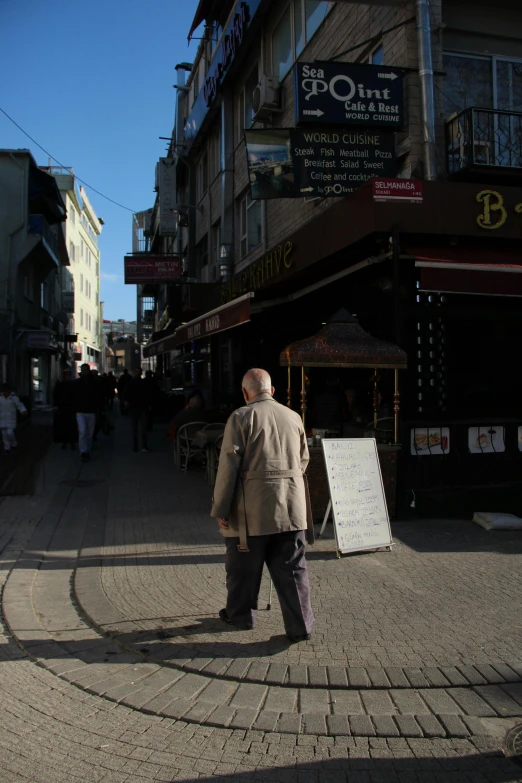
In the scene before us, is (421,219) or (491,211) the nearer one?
(421,219)

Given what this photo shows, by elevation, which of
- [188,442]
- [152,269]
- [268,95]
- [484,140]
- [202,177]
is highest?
[202,177]

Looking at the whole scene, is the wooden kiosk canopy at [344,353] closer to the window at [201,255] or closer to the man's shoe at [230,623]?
the man's shoe at [230,623]

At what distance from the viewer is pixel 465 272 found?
7.65m

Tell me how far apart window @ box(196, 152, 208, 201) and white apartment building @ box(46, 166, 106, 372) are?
15.7 meters

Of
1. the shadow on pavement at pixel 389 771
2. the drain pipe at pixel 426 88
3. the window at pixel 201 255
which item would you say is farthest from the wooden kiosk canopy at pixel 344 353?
the window at pixel 201 255

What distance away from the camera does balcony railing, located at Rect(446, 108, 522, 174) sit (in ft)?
28.6

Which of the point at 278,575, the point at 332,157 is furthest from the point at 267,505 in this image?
the point at 332,157

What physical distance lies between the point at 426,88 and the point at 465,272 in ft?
9.74

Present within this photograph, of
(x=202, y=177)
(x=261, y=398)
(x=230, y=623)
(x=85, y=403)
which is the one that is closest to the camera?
(x=261, y=398)

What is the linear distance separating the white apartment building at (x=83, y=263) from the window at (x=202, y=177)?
1566cm

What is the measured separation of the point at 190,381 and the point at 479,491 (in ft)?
58.7

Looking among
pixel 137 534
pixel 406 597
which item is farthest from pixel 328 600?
pixel 137 534

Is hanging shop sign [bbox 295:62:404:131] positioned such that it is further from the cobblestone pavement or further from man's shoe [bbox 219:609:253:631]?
man's shoe [bbox 219:609:253:631]

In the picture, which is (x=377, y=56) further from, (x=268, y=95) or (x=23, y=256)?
(x=23, y=256)
